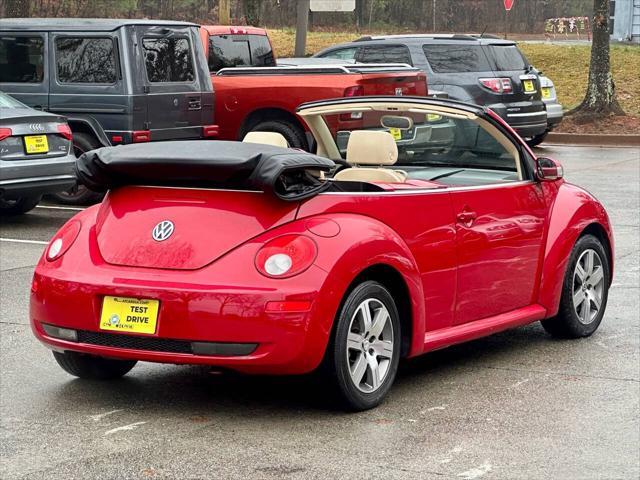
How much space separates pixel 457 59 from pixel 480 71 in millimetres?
409

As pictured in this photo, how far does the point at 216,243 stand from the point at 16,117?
7.37 metres

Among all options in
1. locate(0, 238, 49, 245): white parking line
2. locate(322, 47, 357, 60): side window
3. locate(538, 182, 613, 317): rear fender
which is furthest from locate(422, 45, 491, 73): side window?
locate(538, 182, 613, 317): rear fender

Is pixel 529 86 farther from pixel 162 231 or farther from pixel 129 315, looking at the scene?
pixel 129 315

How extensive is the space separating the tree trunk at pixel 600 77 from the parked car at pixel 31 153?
1321 centimetres

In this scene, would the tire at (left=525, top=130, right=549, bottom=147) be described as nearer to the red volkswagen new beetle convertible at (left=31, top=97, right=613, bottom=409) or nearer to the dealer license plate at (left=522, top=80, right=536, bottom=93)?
the dealer license plate at (left=522, top=80, right=536, bottom=93)

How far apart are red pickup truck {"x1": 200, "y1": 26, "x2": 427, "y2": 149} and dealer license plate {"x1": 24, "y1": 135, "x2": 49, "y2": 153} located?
4.04 m

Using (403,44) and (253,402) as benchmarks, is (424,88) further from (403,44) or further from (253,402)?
(253,402)

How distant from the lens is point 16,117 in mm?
12852

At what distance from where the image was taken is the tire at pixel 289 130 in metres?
16.7

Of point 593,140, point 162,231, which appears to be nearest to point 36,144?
point 162,231

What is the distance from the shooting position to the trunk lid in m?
6.01

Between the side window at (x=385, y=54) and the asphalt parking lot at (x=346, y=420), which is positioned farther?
the side window at (x=385, y=54)

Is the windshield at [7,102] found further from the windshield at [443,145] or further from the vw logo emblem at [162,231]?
the vw logo emblem at [162,231]

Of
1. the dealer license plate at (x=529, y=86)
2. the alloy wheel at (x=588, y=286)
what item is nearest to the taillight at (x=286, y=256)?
the alloy wheel at (x=588, y=286)
